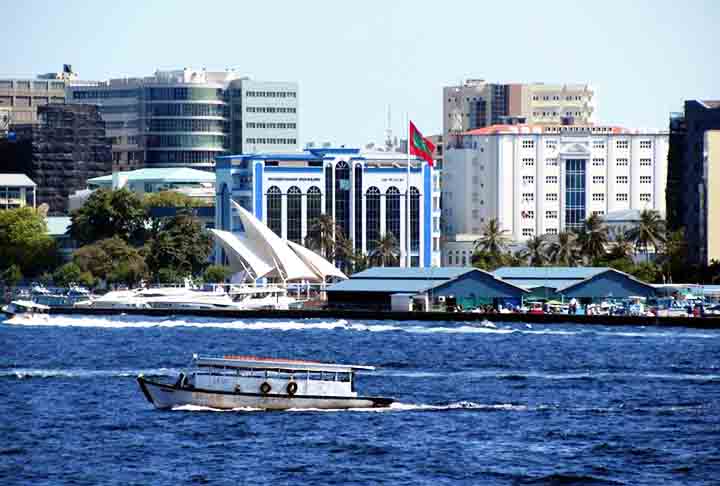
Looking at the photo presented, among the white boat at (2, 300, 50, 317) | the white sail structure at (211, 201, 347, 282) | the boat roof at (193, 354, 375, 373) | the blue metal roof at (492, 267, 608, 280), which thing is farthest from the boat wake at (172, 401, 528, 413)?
the white sail structure at (211, 201, 347, 282)

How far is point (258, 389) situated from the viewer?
282 feet

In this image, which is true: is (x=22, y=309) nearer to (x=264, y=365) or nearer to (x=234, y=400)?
(x=234, y=400)

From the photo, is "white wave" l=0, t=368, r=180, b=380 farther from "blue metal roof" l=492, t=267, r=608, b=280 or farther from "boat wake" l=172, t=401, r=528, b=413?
"blue metal roof" l=492, t=267, r=608, b=280

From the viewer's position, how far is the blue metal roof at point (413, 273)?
173 meters

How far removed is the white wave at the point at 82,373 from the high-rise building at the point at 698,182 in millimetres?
92432

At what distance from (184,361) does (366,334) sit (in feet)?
106

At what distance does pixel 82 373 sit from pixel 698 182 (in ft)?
323

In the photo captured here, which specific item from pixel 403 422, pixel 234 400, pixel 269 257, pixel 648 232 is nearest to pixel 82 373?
pixel 234 400

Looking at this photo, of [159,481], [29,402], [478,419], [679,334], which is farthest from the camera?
[679,334]

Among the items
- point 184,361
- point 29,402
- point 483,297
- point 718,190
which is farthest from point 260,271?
point 29,402

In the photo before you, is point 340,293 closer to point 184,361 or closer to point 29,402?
point 184,361

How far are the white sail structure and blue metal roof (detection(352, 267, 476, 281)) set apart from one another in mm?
10295

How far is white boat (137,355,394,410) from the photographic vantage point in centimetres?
8581

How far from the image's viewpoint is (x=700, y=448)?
76875mm
